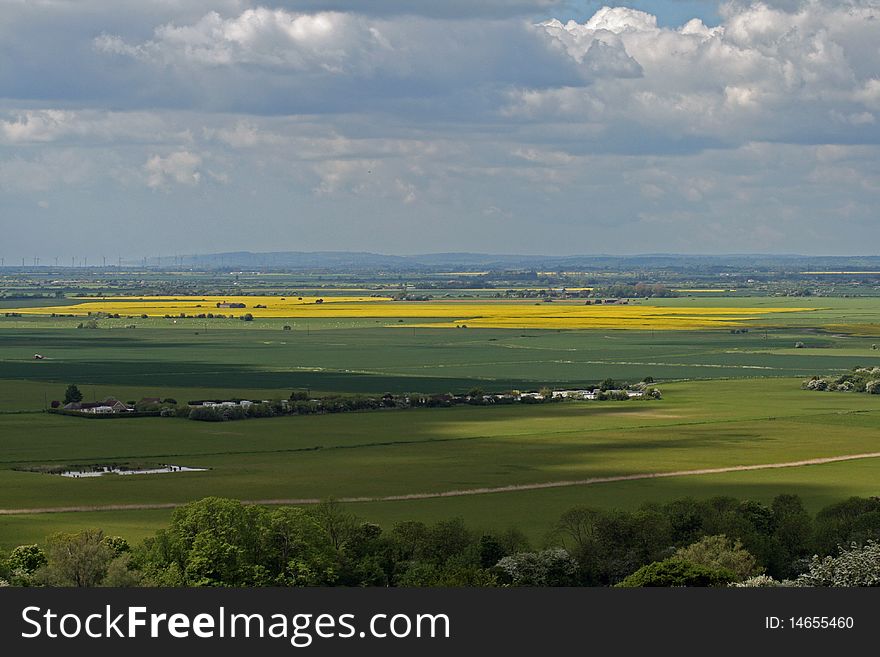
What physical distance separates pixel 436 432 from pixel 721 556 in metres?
44.5

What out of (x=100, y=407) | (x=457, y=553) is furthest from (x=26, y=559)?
(x=100, y=407)

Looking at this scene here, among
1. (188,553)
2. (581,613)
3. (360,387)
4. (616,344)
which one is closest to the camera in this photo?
(581,613)

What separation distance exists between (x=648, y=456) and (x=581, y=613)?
55.3 meters

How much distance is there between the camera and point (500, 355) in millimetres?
148375

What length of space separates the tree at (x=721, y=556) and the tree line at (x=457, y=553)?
6 cm

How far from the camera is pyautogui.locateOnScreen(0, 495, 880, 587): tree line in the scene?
42.2 metres

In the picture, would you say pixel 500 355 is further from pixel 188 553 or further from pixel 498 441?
pixel 188 553

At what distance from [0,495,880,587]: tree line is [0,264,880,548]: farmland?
230 inches

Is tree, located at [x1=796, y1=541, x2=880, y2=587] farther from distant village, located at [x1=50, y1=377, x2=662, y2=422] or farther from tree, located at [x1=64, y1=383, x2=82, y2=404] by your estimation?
tree, located at [x1=64, y1=383, x2=82, y2=404]

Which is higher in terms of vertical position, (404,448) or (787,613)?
(787,613)

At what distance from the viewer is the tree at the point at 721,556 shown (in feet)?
144

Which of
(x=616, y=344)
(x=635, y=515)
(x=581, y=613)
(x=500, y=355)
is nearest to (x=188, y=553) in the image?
(x=635, y=515)

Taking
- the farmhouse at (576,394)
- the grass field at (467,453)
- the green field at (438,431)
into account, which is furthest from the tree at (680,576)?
the farmhouse at (576,394)

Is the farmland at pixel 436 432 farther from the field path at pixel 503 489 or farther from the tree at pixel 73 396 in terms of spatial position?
the tree at pixel 73 396
